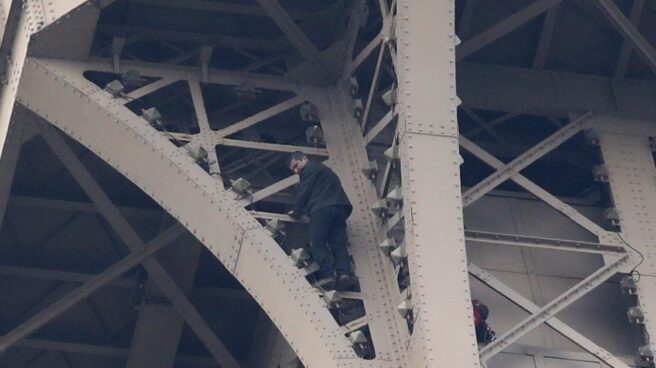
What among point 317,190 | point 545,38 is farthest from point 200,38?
point 545,38

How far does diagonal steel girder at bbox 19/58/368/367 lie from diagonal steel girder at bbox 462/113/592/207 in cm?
312

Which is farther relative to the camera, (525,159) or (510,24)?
(525,159)

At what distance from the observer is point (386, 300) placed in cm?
1997

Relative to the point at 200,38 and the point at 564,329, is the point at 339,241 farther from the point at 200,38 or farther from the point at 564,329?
the point at 200,38

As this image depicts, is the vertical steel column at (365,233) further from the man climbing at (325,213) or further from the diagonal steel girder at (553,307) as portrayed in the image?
the diagonal steel girder at (553,307)

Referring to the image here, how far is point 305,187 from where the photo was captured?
830 inches

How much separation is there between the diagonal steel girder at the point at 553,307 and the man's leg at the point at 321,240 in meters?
1.90

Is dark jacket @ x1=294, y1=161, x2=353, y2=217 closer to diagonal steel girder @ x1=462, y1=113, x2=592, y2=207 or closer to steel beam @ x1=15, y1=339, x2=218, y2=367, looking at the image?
diagonal steel girder @ x1=462, y1=113, x2=592, y2=207

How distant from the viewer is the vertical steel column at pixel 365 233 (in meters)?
19.5

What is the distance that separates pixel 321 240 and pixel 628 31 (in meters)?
5.01

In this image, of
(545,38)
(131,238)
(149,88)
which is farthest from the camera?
(131,238)

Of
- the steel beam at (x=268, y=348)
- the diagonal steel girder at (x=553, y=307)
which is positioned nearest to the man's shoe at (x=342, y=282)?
the diagonal steel girder at (x=553, y=307)

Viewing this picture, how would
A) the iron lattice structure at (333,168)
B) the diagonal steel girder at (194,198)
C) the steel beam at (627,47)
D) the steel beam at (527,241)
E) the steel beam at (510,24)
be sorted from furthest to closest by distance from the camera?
the steel beam at (627,47) < the steel beam at (510,24) < the steel beam at (527,241) < the iron lattice structure at (333,168) < the diagonal steel girder at (194,198)

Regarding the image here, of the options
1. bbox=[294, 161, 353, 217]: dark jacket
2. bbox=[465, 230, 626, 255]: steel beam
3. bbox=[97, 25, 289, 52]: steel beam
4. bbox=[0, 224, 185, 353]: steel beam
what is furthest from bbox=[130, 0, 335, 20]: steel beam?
bbox=[465, 230, 626, 255]: steel beam
